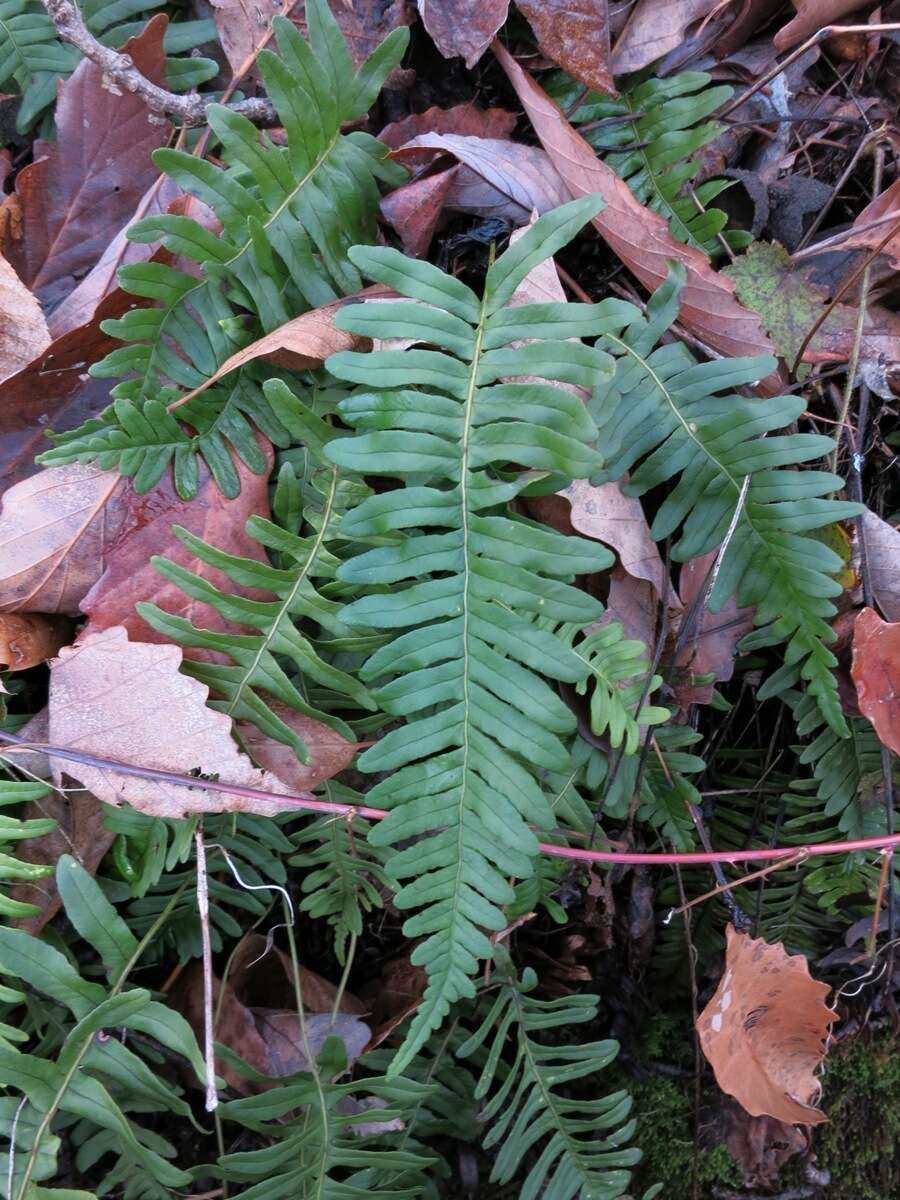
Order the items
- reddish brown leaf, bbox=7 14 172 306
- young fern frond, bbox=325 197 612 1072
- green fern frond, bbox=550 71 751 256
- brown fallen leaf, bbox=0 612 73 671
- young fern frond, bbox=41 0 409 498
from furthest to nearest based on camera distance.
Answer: reddish brown leaf, bbox=7 14 172 306, green fern frond, bbox=550 71 751 256, brown fallen leaf, bbox=0 612 73 671, young fern frond, bbox=41 0 409 498, young fern frond, bbox=325 197 612 1072

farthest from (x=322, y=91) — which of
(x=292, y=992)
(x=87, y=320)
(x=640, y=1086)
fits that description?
(x=640, y=1086)

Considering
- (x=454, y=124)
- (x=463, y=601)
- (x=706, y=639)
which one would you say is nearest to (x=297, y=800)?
(x=463, y=601)

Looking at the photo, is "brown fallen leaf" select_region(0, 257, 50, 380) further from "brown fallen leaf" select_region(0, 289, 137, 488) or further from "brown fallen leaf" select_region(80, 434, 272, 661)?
"brown fallen leaf" select_region(80, 434, 272, 661)

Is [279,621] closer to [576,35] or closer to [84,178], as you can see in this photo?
[84,178]

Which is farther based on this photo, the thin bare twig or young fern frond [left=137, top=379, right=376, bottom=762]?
the thin bare twig

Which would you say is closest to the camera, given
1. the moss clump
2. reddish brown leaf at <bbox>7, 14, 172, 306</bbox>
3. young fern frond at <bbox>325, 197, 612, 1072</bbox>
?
young fern frond at <bbox>325, 197, 612, 1072</bbox>

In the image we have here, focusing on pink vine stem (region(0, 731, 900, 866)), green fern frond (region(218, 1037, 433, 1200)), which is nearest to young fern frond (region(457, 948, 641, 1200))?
green fern frond (region(218, 1037, 433, 1200))

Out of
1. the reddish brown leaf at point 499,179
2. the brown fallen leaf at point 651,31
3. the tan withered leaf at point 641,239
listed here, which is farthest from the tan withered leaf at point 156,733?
the brown fallen leaf at point 651,31
